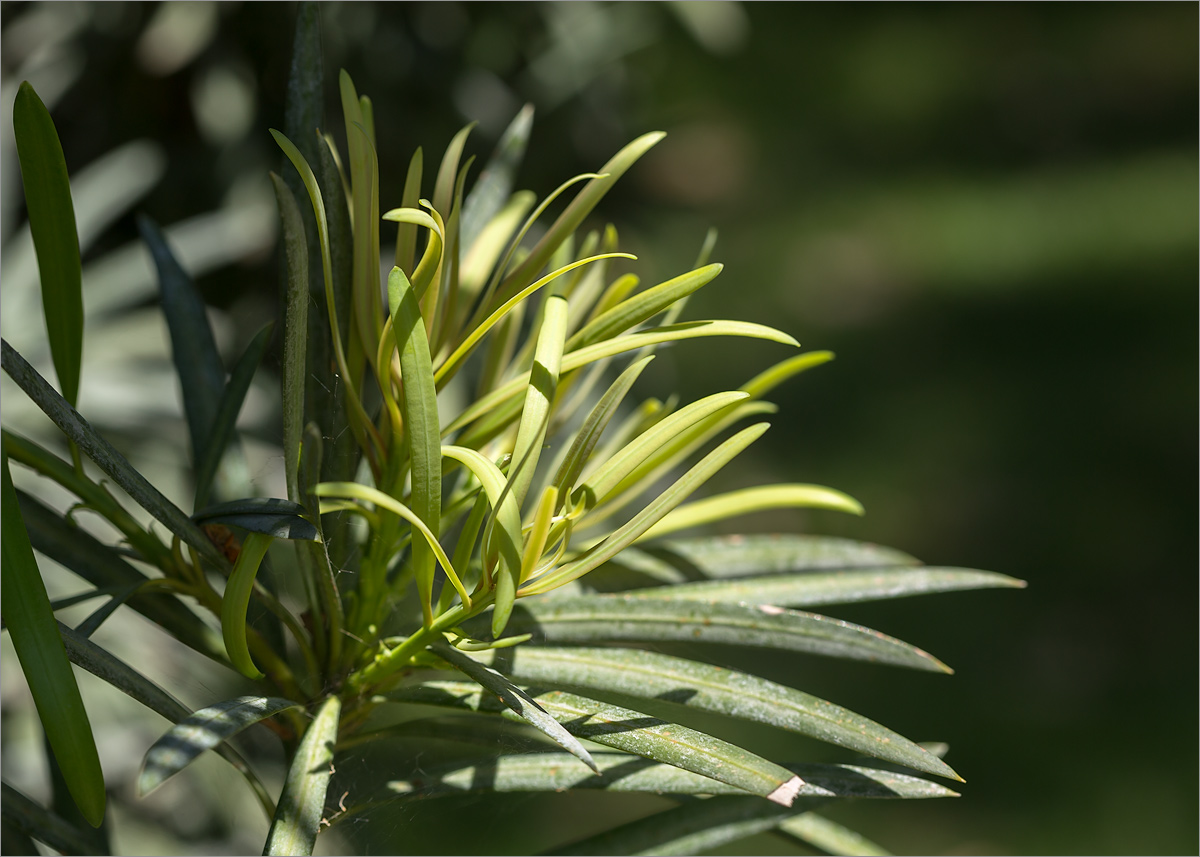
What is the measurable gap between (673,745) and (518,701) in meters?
0.06

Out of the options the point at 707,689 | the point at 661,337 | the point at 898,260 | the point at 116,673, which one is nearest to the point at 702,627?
the point at 707,689

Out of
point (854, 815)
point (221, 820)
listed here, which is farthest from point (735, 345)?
point (221, 820)

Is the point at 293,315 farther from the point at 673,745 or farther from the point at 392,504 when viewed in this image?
the point at 673,745

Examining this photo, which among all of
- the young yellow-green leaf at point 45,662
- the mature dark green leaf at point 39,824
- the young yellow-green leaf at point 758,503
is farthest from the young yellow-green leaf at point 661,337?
the mature dark green leaf at point 39,824

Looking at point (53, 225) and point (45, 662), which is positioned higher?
point (53, 225)

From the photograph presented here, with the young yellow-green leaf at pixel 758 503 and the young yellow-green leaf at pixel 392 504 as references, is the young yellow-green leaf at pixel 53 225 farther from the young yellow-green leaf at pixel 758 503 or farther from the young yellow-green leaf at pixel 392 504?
the young yellow-green leaf at pixel 758 503

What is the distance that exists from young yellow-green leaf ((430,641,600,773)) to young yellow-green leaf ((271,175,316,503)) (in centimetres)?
10

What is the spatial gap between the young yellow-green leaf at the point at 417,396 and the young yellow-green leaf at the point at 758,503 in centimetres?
15

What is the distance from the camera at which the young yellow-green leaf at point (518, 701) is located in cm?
30

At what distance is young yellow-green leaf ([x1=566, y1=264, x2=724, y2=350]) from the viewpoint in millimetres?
350

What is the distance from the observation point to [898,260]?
3375mm

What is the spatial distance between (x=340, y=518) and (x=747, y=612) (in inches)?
7.9

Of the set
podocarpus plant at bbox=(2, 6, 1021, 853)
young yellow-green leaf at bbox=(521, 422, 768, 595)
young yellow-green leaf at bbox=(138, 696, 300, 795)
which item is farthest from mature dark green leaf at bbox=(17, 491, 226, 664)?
young yellow-green leaf at bbox=(521, 422, 768, 595)

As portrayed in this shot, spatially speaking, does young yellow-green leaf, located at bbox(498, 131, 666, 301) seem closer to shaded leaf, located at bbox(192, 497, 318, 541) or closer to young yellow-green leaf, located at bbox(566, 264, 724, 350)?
young yellow-green leaf, located at bbox(566, 264, 724, 350)
